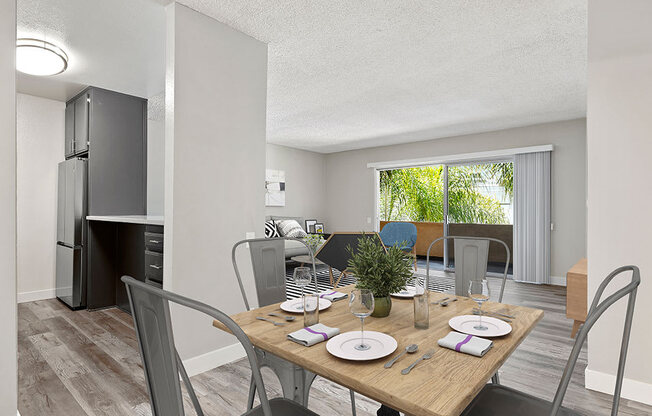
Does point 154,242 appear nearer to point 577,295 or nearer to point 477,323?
point 477,323

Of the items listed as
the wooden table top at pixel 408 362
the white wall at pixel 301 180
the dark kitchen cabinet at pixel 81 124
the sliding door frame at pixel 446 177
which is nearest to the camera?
the wooden table top at pixel 408 362

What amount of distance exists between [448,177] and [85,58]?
5526 millimetres

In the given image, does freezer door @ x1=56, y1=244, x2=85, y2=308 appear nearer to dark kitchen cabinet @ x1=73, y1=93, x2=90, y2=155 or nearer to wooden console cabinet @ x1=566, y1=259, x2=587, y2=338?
dark kitchen cabinet @ x1=73, y1=93, x2=90, y2=155

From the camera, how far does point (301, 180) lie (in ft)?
25.1

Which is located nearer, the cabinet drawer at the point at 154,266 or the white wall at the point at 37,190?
the cabinet drawer at the point at 154,266

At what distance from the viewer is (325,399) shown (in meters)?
2.02

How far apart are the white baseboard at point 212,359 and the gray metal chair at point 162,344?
66.1 inches

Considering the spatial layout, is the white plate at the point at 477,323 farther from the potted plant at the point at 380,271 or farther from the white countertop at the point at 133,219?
the white countertop at the point at 133,219

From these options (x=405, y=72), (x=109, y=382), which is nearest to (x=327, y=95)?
(x=405, y=72)

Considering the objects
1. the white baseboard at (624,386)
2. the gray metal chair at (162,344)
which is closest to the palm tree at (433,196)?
the white baseboard at (624,386)

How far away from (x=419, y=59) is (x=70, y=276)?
4.18m

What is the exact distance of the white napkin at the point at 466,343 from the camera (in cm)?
102

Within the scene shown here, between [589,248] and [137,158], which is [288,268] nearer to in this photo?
[137,158]

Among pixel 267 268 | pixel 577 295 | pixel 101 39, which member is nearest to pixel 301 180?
pixel 101 39
